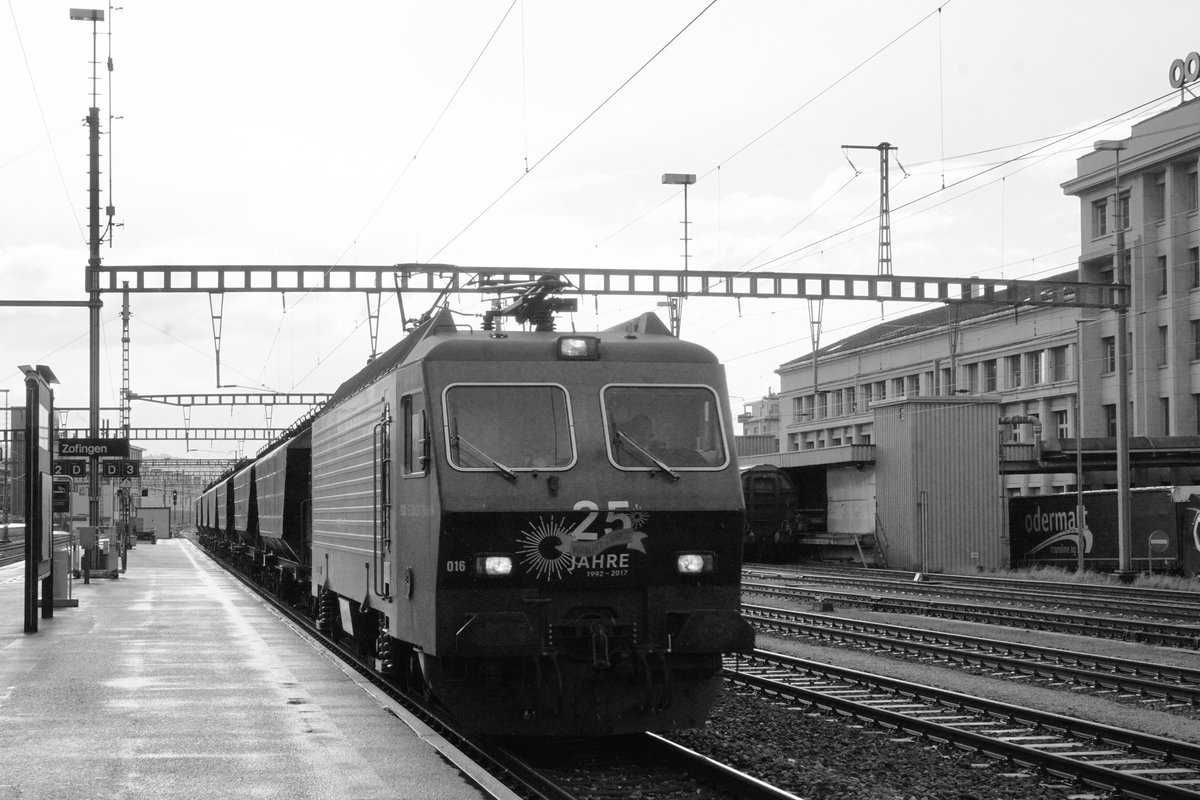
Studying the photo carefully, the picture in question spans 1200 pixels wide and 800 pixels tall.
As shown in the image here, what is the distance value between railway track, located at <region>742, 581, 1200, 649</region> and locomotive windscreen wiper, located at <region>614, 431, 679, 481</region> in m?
10.7

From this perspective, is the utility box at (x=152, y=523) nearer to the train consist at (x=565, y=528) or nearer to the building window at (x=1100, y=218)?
the building window at (x=1100, y=218)

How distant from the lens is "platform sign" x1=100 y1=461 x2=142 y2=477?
36750 millimetres

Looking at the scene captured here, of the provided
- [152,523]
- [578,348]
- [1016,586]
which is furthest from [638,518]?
[152,523]

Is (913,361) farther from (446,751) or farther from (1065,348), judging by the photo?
(446,751)

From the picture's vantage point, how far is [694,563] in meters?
10.5

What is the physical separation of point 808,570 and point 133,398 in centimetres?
3134

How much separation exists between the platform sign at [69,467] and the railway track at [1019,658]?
51.5 ft

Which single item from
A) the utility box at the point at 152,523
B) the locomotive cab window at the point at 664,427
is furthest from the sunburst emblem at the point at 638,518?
the utility box at the point at 152,523

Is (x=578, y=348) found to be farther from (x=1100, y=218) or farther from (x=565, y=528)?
(x=1100, y=218)

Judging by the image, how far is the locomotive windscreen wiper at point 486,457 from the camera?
10.2 meters

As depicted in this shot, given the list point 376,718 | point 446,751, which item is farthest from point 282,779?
point 376,718

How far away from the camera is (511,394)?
10.5m

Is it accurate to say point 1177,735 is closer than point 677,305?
Yes

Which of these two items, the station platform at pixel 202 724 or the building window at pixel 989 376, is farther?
the building window at pixel 989 376
